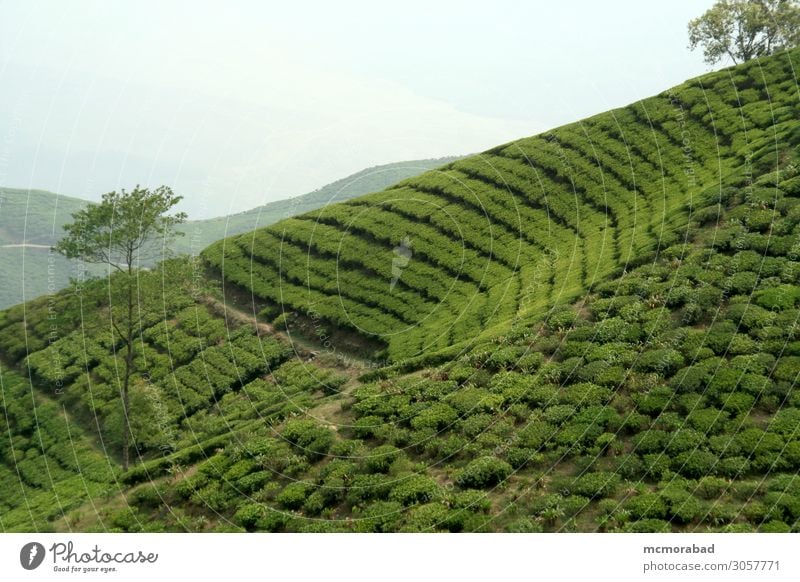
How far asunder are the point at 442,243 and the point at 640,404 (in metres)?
27.6

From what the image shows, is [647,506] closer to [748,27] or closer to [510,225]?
[510,225]

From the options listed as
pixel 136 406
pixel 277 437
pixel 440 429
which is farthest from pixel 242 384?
pixel 440 429

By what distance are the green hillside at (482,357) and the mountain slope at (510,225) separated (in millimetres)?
237

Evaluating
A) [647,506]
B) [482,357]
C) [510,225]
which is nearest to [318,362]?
[482,357]

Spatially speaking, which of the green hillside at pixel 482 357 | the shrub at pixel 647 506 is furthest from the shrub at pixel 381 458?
the shrub at pixel 647 506

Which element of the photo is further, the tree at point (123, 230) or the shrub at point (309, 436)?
the tree at point (123, 230)

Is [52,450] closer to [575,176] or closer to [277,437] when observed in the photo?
[277,437]

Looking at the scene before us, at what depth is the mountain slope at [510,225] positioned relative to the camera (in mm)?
43219

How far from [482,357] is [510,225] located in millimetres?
20863

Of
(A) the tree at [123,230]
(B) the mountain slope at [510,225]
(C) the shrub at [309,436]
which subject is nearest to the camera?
(C) the shrub at [309,436]

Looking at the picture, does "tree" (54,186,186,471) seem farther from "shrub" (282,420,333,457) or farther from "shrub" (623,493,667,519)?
"shrub" (623,493,667,519)

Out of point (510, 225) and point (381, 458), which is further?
point (510, 225)

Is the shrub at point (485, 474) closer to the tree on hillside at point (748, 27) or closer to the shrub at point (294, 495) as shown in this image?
the shrub at point (294, 495)

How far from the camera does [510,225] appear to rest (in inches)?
2066
